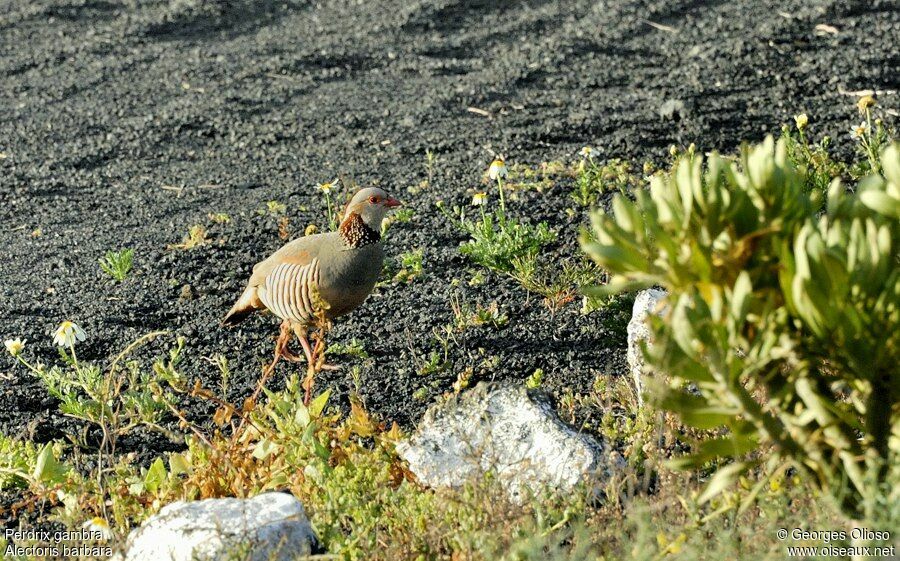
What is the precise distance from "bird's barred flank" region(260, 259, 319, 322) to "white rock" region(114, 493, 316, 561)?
62.5 inches

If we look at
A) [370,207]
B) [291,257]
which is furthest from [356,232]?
[291,257]

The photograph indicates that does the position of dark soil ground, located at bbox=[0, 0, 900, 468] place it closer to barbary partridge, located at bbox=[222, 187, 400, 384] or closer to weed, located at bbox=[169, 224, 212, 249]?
weed, located at bbox=[169, 224, 212, 249]

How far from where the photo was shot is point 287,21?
10.4 metres

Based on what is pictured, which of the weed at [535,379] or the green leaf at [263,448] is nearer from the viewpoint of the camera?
the green leaf at [263,448]

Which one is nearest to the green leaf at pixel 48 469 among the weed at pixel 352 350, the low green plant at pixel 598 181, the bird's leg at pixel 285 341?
the bird's leg at pixel 285 341

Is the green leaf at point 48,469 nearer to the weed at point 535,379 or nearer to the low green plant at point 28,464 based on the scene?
the low green plant at point 28,464

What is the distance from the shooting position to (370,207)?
5.39 m

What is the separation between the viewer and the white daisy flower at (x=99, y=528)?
367 cm

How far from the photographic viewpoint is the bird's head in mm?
5375

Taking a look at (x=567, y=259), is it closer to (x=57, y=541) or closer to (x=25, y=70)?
(x=57, y=541)

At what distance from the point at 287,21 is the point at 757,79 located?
4.40m

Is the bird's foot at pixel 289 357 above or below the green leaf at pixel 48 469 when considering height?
below

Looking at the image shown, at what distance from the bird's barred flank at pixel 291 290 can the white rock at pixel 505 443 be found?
1.13 meters

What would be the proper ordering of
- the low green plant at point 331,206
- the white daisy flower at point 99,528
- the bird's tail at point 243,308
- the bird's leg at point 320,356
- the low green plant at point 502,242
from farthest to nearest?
the low green plant at point 331,206 → the low green plant at point 502,242 → the bird's tail at point 243,308 → the bird's leg at point 320,356 → the white daisy flower at point 99,528
